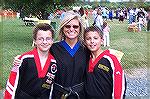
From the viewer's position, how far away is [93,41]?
11.1 ft

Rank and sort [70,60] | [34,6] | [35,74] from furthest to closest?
[34,6] → [70,60] → [35,74]

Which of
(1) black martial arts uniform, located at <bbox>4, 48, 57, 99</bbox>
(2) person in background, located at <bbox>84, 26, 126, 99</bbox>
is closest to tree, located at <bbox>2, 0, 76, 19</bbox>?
(2) person in background, located at <bbox>84, 26, 126, 99</bbox>

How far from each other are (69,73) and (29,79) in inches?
14.9

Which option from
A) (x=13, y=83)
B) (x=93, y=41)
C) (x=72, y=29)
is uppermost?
(x=72, y=29)

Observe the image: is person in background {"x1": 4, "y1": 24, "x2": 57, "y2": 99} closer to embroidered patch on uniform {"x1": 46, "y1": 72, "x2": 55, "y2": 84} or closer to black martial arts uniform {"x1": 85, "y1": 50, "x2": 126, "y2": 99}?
embroidered patch on uniform {"x1": 46, "y1": 72, "x2": 55, "y2": 84}

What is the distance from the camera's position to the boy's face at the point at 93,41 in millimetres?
3363

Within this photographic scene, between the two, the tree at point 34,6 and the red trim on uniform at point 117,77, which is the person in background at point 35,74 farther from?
the tree at point 34,6

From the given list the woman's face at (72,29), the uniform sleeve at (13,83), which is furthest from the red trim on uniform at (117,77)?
the uniform sleeve at (13,83)

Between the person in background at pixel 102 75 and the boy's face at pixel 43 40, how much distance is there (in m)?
0.37

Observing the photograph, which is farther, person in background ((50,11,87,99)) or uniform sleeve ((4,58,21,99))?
person in background ((50,11,87,99))

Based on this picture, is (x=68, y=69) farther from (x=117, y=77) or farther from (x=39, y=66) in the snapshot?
(x=117, y=77)

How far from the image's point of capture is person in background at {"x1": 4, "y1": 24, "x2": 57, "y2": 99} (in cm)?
319

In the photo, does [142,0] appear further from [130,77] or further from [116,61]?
[116,61]

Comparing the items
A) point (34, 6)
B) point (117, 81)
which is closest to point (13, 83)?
point (117, 81)
